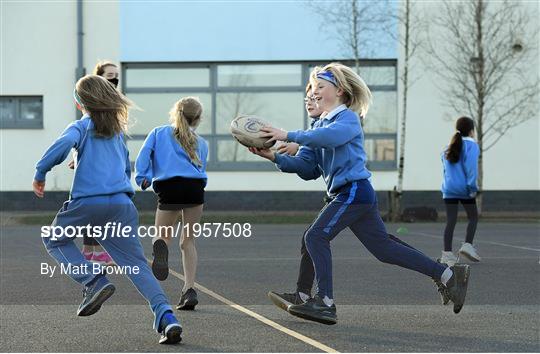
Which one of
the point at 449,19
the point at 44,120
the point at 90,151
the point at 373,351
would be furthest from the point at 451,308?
the point at 44,120

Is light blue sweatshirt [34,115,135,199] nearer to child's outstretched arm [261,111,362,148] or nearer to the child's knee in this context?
child's outstretched arm [261,111,362,148]

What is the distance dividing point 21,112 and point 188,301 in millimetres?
18353

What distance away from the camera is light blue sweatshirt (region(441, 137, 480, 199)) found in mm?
11430

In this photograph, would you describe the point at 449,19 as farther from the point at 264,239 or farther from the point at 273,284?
the point at 273,284

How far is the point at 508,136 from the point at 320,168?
1771 centimetres

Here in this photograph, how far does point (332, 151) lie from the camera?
6.91m

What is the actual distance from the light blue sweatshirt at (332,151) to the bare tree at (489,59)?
637 inches

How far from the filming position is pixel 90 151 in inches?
244

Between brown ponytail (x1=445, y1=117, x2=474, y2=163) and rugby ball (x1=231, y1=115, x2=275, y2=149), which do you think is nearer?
rugby ball (x1=231, y1=115, x2=275, y2=149)

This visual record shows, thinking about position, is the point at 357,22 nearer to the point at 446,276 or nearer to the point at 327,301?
the point at 446,276

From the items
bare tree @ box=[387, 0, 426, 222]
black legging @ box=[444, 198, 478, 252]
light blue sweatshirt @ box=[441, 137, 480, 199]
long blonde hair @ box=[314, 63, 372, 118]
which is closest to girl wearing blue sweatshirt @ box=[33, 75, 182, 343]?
long blonde hair @ box=[314, 63, 372, 118]

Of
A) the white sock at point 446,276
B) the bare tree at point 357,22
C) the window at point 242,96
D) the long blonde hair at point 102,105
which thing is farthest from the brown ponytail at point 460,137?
the window at point 242,96

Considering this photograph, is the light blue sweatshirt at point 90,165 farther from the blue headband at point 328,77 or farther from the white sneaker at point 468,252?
the white sneaker at point 468,252

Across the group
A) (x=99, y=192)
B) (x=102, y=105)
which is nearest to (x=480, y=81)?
(x=102, y=105)
